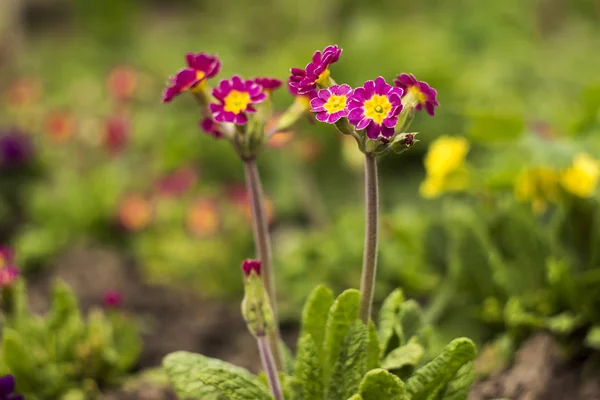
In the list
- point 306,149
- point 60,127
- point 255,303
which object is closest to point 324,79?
point 255,303

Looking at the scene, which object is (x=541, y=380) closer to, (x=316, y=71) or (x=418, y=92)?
(x=418, y=92)

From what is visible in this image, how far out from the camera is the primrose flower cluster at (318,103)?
1.42 m

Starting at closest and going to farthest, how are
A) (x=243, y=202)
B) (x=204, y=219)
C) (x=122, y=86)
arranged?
(x=204, y=219) → (x=243, y=202) → (x=122, y=86)

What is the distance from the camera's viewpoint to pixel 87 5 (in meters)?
8.80

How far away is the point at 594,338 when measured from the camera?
1.96 metres

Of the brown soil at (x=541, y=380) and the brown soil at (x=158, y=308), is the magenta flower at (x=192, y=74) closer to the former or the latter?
the brown soil at (x=541, y=380)

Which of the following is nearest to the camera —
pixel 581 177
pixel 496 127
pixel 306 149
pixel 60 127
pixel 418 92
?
pixel 418 92

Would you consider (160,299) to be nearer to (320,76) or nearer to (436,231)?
(436,231)

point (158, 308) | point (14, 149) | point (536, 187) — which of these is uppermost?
point (14, 149)

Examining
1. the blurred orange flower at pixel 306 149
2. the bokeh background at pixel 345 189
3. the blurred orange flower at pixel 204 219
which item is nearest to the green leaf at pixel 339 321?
the bokeh background at pixel 345 189

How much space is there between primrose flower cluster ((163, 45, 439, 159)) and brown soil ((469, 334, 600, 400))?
34.0 inches

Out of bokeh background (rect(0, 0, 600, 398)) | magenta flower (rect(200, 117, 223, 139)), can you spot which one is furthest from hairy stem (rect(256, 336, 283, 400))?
bokeh background (rect(0, 0, 600, 398))

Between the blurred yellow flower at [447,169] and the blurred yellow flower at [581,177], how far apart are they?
0.34m

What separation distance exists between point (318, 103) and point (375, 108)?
0.36 feet
